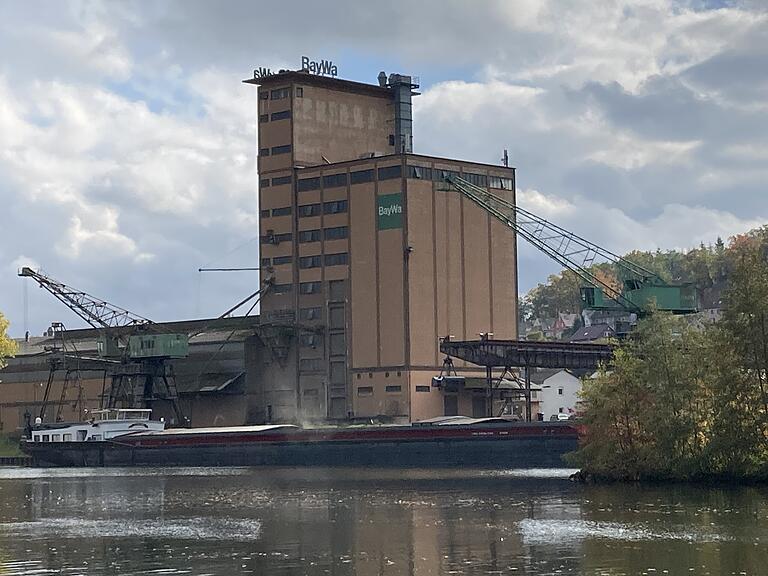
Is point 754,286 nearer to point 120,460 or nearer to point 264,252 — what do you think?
point 120,460

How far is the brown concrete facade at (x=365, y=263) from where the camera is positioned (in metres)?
144

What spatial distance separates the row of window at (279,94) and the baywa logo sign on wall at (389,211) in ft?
49.8

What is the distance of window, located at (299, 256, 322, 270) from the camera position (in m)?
148

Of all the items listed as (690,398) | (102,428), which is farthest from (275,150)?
(690,398)

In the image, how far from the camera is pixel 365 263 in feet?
476

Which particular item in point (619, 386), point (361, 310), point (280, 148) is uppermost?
point (280, 148)

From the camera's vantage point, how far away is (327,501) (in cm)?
6938

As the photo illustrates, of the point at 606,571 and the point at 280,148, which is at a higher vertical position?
the point at 280,148

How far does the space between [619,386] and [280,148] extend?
81.8 meters

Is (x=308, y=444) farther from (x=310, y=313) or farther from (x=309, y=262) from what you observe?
(x=309, y=262)

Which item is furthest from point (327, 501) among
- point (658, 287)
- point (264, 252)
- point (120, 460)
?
point (264, 252)

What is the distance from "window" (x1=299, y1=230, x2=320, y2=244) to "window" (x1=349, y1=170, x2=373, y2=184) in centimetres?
633

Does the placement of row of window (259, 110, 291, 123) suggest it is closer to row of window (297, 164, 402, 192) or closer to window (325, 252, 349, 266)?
row of window (297, 164, 402, 192)

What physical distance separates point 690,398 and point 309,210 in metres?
80.9
